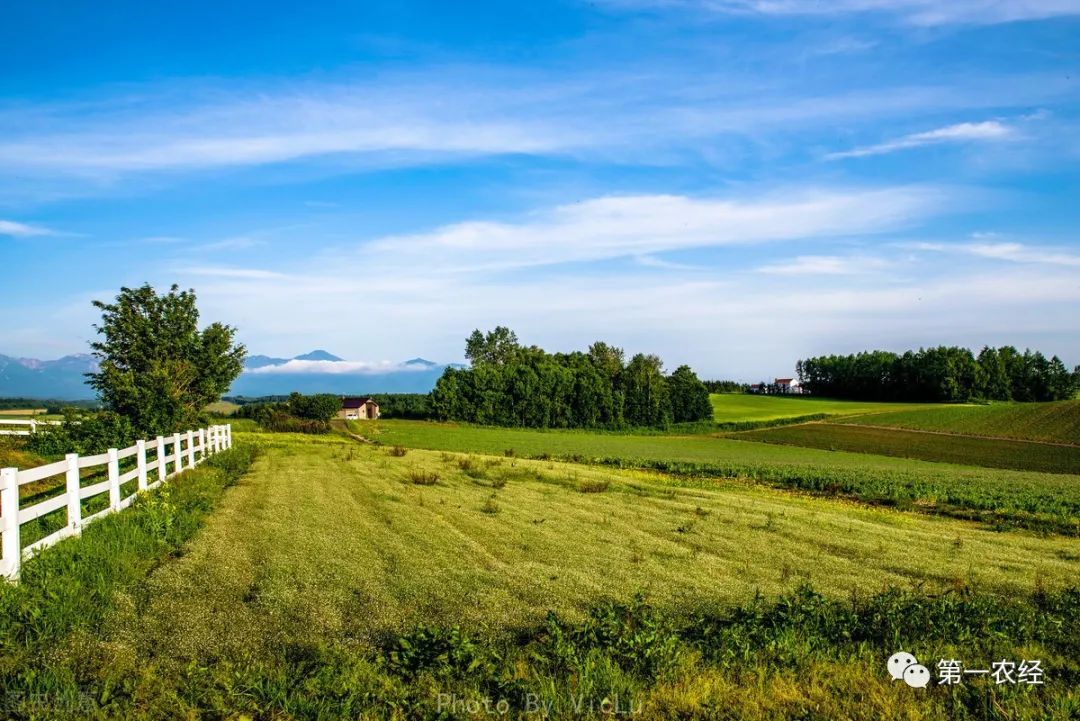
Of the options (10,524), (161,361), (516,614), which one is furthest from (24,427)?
(516,614)

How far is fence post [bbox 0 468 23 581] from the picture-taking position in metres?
8.38

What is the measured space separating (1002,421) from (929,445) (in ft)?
67.6

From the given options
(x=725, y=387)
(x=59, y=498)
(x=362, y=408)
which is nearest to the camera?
(x=59, y=498)

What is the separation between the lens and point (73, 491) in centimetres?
1105

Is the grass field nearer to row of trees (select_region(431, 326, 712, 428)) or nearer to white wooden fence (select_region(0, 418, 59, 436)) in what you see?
white wooden fence (select_region(0, 418, 59, 436))

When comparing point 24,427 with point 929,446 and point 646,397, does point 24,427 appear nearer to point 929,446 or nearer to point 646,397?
point 929,446

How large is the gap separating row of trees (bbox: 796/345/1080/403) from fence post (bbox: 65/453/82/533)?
140611 millimetres

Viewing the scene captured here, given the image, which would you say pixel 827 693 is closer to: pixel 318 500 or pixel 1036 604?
pixel 1036 604

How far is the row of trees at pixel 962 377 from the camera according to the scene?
128875mm

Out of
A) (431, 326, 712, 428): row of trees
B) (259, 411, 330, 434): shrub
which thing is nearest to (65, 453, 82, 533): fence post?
(259, 411, 330, 434): shrub

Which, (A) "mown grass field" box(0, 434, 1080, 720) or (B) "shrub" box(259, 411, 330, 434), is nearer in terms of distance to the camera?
(A) "mown grass field" box(0, 434, 1080, 720)

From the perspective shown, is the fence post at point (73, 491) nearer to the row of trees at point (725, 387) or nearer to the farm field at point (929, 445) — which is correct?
the farm field at point (929, 445)

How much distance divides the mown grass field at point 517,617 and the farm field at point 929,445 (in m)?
46.8

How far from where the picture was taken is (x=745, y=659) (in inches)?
250
